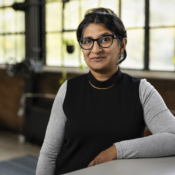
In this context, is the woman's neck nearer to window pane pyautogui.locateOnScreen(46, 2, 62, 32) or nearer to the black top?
the black top

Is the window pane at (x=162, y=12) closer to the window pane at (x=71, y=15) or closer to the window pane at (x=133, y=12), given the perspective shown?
the window pane at (x=133, y=12)

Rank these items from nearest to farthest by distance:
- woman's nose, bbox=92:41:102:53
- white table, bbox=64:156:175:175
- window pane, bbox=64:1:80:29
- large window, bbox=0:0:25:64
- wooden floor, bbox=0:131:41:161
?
white table, bbox=64:156:175:175 < woman's nose, bbox=92:41:102:53 < wooden floor, bbox=0:131:41:161 < window pane, bbox=64:1:80:29 < large window, bbox=0:0:25:64

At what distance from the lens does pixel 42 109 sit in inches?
193

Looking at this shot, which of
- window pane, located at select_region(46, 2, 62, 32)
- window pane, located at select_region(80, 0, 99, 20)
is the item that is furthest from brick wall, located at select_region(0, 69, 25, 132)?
window pane, located at select_region(80, 0, 99, 20)

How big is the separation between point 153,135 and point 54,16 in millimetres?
3978

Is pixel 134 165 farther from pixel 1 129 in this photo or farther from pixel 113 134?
pixel 1 129

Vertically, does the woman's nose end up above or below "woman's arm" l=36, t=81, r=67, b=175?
above

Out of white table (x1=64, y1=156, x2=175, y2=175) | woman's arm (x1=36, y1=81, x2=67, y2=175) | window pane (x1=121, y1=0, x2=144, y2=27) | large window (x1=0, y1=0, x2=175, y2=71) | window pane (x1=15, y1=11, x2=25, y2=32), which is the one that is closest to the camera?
white table (x1=64, y1=156, x2=175, y2=175)

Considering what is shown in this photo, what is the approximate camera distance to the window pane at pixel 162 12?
3557mm

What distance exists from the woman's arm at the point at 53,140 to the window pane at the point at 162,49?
7.88 feet

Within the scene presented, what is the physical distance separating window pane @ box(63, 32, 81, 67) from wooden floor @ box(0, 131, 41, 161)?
1.39m

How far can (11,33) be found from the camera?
5746mm

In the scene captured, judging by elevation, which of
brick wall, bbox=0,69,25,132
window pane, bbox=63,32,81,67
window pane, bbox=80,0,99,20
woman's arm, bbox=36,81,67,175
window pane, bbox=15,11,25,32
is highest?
window pane, bbox=80,0,99,20

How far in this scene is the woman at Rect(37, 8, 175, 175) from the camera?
1358 millimetres
